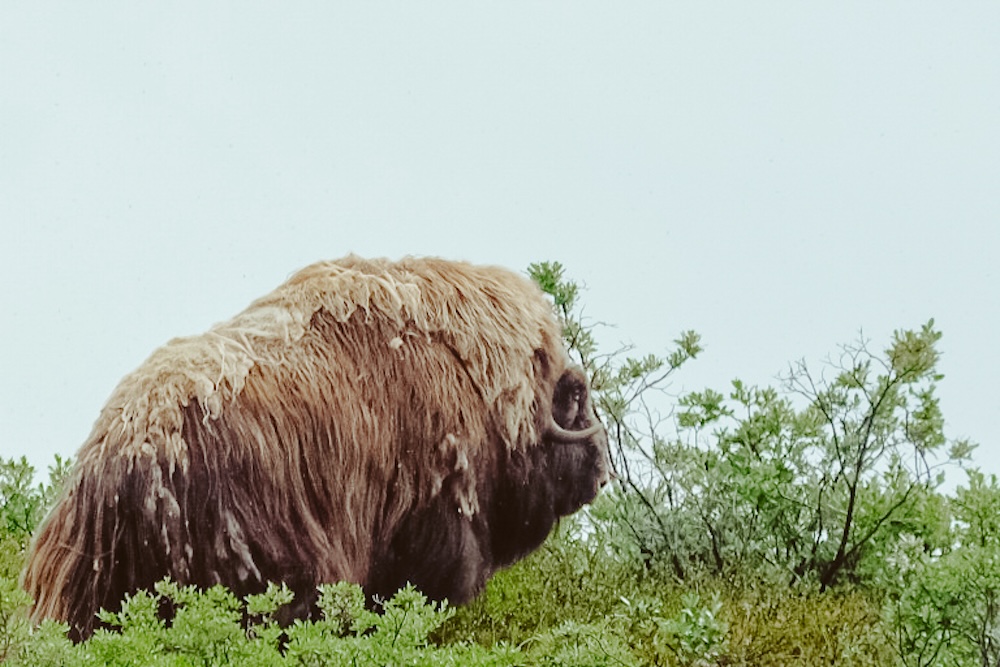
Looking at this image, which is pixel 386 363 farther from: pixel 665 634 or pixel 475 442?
pixel 665 634

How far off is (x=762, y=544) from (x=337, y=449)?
7.06 feet

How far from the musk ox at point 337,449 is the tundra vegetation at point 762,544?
7.8 inches

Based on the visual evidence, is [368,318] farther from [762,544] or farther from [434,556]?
[762,544]

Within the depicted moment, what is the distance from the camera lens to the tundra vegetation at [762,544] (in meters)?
3.68

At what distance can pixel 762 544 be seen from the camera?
5.23 m

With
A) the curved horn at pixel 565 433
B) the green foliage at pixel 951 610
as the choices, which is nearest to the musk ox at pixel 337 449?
the curved horn at pixel 565 433

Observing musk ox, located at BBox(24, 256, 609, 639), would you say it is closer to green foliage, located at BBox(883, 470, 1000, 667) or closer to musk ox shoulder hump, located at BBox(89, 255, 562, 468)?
musk ox shoulder hump, located at BBox(89, 255, 562, 468)

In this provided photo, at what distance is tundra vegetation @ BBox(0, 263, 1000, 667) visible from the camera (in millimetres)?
3678

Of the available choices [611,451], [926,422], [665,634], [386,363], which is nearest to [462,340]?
[386,363]

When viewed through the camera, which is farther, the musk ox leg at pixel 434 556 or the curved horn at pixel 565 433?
the curved horn at pixel 565 433

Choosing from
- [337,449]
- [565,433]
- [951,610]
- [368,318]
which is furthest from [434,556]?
[951,610]

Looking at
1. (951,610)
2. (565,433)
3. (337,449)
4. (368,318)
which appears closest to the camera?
(951,610)

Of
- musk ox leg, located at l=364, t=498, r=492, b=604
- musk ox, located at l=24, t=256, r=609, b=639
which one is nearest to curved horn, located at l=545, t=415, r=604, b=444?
musk ox, located at l=24, t=256, r=609, b=639

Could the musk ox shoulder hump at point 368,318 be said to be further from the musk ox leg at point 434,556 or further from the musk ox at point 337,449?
the musk ox leg at point 434,556
